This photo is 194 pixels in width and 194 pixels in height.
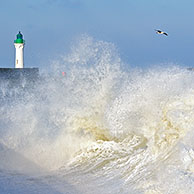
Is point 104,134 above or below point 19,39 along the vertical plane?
below

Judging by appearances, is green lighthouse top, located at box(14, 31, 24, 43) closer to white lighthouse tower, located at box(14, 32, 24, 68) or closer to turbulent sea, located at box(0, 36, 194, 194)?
white lighthouse tower, located at box(14, 32, 24, 68)

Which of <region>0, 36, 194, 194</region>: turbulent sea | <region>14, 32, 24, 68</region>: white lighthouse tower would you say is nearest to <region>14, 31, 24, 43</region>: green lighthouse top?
<region>14, 32, 24, 68</region>: white lighthouse tower

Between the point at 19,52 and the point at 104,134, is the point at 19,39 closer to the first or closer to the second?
the point at 19,52

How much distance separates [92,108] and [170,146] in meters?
3.09

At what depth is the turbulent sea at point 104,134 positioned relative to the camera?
18.5 feet

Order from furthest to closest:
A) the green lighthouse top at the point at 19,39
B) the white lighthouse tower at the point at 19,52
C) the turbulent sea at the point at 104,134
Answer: the green lighthouse top at the point at 19,39
the white lighthouse tower at the point at 19,52
the turbulent sea at the point at 104,134

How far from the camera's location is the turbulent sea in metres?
5.63

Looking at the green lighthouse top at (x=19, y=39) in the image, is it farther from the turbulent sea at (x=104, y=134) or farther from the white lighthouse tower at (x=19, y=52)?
the turbulent sea at (x=104, y=134)

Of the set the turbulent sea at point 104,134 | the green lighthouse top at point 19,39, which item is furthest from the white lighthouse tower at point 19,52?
the turbulent sea at point 104,134

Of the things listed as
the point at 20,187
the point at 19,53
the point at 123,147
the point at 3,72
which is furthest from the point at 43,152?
the point at 3,72

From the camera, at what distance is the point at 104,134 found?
26.1 ft

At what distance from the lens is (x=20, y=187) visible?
18.9ft

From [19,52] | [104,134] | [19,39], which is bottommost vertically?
[104,134]

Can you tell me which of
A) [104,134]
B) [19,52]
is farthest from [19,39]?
[104,134]
